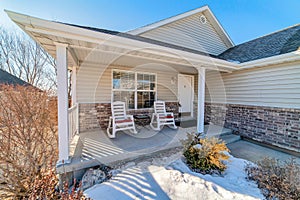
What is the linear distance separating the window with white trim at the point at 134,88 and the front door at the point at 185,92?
1493mm

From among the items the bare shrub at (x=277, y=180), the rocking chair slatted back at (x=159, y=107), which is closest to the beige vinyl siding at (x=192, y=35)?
the rocking chair slatted back at (x=159, y=107)

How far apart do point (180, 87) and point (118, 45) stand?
188 inches

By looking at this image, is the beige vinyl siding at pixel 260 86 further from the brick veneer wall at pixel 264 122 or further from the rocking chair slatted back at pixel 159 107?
the rocking chair slatted back at pixel 159 107

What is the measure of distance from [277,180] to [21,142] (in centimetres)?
518

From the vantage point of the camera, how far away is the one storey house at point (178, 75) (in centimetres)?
284

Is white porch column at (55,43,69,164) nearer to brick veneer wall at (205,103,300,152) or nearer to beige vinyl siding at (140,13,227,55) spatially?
beige vinyl siding at (140,13,227,55)

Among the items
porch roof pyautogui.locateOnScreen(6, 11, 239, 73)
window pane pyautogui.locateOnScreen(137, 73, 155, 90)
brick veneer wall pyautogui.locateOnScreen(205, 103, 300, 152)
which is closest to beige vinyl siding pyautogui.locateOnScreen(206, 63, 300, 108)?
brick veneer wall pyautogui.locateOnScreen(205, 103, 300, 152)

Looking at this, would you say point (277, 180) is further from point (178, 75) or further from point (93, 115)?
point (178, 75)

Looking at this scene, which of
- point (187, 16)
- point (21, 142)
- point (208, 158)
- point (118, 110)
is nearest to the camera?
point (208, 158)

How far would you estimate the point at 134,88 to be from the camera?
20.1 ft

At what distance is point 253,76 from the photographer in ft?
16.8

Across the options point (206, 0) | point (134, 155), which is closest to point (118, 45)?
point (134, 155)

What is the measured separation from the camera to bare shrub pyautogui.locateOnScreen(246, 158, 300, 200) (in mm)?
2100

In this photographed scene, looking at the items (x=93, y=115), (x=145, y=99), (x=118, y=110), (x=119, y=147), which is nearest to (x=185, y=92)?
(x=145, y=99)
